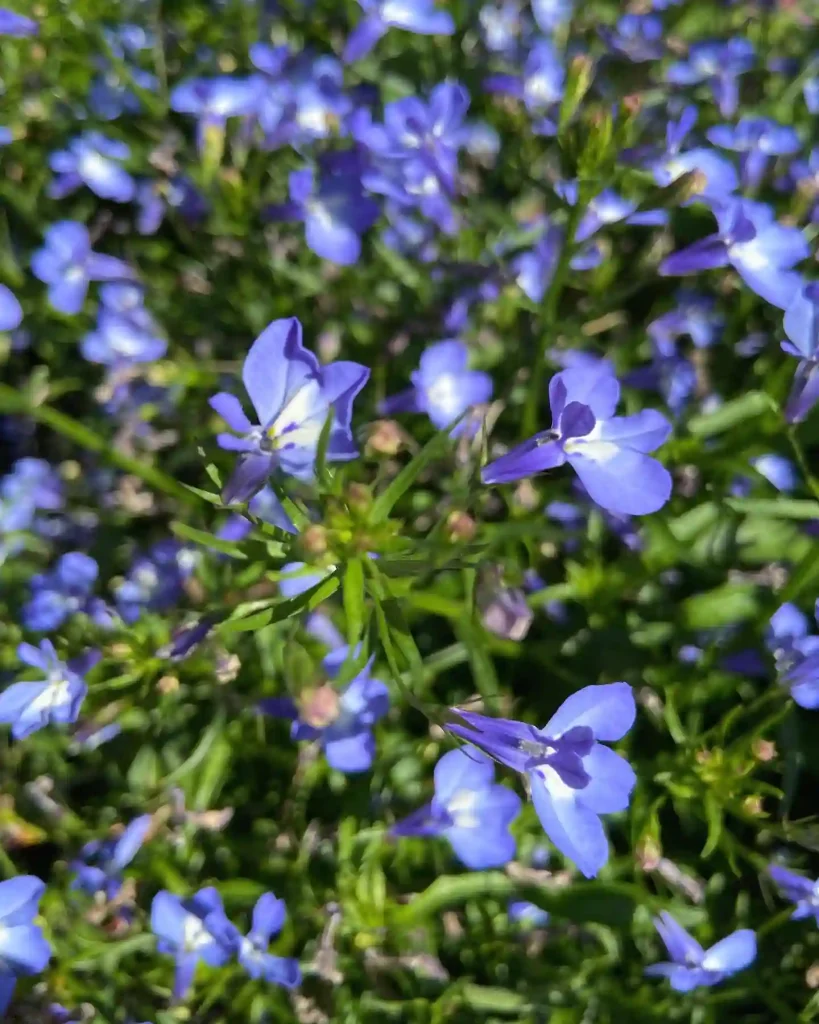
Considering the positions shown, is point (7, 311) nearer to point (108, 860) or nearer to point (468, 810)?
point (108, 860)

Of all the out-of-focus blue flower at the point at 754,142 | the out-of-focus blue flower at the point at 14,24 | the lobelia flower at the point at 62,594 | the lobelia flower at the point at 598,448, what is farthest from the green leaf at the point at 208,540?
the out-of-focus blue flower at the point at 754,142

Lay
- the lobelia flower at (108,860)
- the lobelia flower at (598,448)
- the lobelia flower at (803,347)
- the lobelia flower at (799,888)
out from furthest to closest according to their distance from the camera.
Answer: the lobelia flower at (108,860), the lobelia flower at (799,888), the lobelia flower at (803,347), the lobelia flower at (598,448)

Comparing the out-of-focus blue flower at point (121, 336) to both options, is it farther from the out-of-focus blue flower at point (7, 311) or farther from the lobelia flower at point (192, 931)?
the lobelia flower at point (192, 931)

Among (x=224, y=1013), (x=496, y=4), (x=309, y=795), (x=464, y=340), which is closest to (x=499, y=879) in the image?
(x=309, y=795)

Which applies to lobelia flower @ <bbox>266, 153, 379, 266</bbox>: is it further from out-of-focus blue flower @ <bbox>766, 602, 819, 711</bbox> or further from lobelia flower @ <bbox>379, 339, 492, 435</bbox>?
out-of-focus blue flower @ <bbox>766, 602, 819, 711</bbox>

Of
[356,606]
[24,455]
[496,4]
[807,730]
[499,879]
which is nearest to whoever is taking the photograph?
[356,606]

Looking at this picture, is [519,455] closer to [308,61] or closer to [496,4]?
[308,61]
